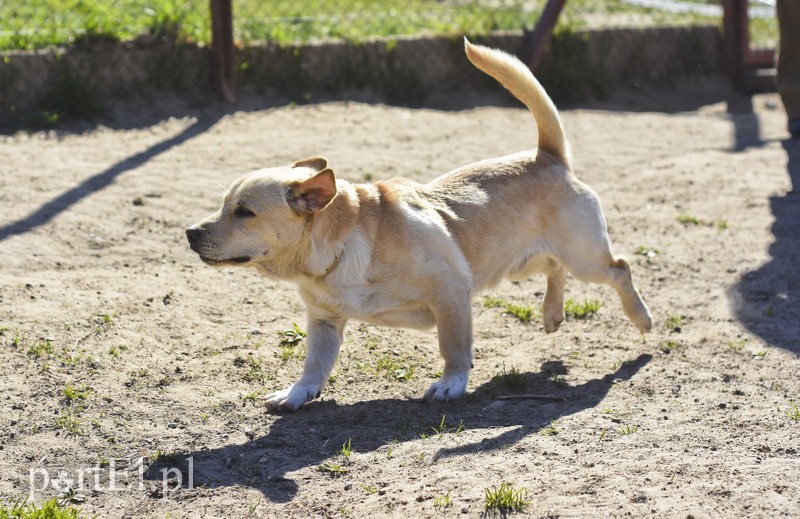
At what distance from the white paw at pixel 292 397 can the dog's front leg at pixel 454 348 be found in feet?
1.78

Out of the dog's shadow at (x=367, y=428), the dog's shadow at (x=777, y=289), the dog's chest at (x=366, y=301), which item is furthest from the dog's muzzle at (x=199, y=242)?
the dog's shadow at (x=777, y=289)

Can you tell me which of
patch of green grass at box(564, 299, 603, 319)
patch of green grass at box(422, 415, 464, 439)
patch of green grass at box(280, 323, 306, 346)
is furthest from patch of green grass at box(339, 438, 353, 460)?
patch of green grass at box(564, 299, 603, 319)

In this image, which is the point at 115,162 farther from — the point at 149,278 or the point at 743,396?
the point at 743,396

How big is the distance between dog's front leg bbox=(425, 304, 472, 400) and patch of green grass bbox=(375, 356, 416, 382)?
0.34 m

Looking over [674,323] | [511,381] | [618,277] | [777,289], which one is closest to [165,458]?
[511,381]

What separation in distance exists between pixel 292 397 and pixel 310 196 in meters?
0.91

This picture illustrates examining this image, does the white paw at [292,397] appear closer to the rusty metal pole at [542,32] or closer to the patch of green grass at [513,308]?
the patch of green grass at [513,308]

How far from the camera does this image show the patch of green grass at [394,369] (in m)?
5.02

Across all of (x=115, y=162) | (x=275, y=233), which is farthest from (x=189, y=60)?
(x=275, y=233)

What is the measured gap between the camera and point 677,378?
4.98 meters

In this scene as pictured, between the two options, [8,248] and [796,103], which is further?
[796,103]

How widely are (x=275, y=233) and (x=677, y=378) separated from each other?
2.11m

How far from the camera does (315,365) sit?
4.68 meters

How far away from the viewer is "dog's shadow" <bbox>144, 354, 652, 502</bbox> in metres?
3.93
